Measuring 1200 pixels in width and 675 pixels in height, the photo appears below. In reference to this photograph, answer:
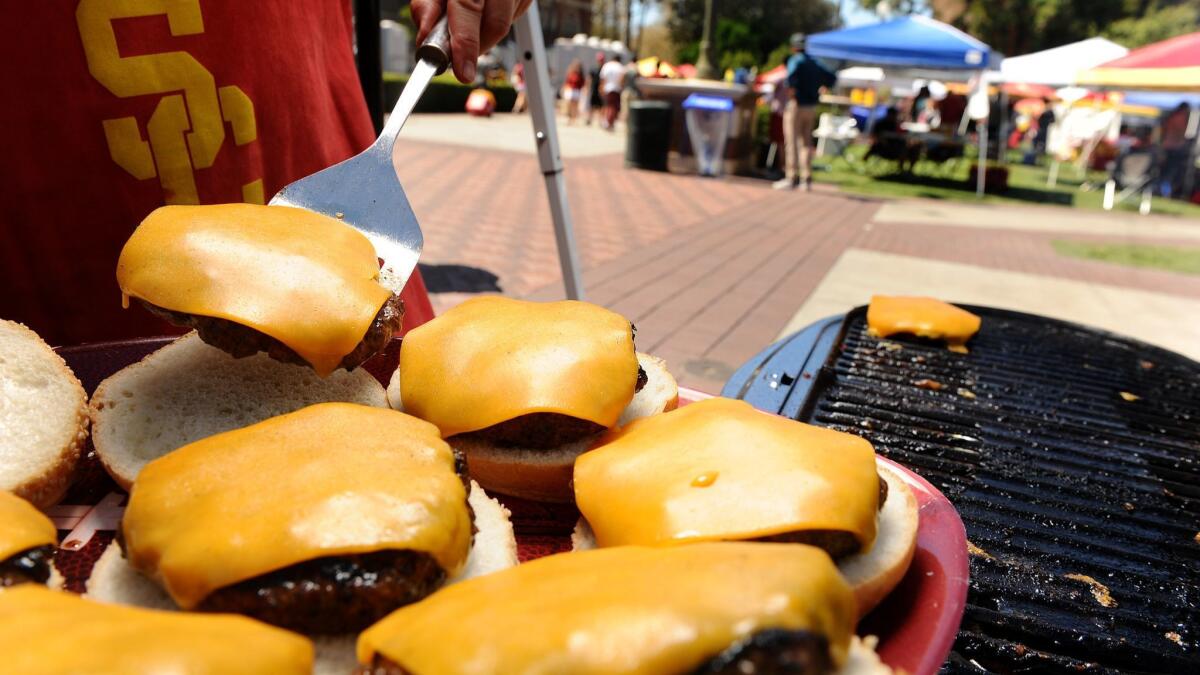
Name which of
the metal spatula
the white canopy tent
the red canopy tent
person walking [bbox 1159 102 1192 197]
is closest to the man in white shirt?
the white canopy tent

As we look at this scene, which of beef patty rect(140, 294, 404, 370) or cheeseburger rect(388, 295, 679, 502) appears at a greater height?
beef patty rect(140, 294, 404, 370)

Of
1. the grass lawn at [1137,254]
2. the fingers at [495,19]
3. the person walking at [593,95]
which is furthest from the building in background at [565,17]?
the fingers at [495,19]

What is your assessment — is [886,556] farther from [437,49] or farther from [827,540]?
[437,49]

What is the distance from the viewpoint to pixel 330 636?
32.6 inches

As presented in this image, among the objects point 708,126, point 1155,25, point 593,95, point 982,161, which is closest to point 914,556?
point 708,126

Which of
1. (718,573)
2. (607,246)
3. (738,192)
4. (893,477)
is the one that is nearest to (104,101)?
(718,573)

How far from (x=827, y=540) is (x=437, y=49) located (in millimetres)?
1382

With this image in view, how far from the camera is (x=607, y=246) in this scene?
793 cm

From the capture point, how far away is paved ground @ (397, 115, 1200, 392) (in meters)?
6.02

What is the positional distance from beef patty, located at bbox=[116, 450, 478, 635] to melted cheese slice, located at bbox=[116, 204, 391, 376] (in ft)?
1.13

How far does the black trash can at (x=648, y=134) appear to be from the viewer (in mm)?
13906

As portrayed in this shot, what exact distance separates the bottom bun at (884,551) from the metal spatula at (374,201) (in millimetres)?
604

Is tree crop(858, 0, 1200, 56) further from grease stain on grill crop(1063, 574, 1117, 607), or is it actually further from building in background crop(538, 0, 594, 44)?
grease stain on grill crop(1063, 574, 1117, 607)

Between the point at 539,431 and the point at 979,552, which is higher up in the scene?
the point at 539,431
